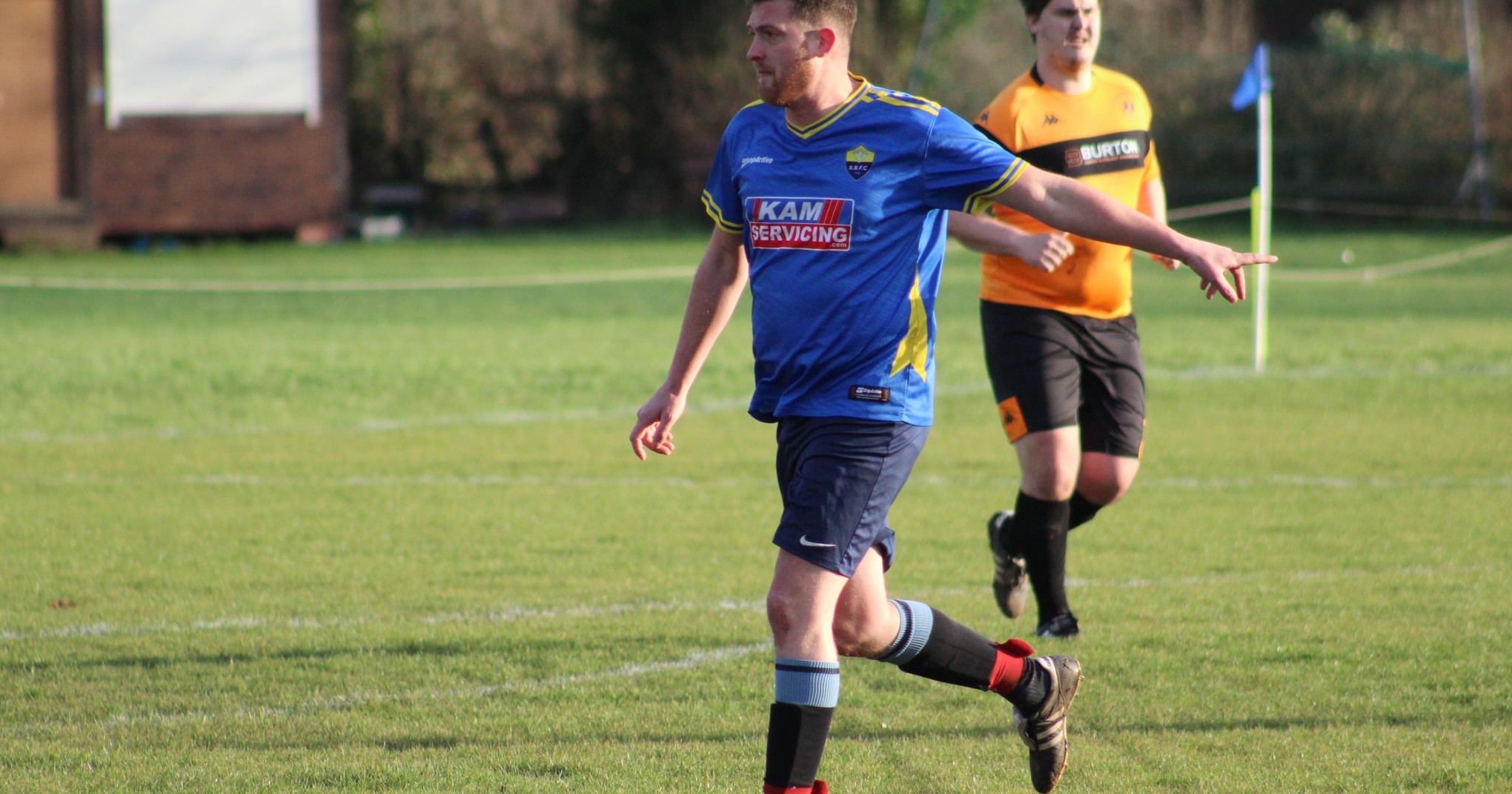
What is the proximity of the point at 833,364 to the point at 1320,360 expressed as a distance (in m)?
11.1

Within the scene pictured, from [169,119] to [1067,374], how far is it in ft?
87.7

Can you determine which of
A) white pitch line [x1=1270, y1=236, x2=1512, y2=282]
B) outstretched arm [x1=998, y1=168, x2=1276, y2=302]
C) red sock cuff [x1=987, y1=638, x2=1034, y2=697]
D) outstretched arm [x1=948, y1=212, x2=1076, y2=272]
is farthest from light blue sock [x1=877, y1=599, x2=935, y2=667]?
white pitch line [x1=1270, y1=236, x2=1512, y2=282]

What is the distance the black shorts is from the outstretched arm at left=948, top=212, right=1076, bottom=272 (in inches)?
25.9

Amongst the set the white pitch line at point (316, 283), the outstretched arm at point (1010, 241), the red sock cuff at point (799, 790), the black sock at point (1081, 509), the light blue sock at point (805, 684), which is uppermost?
the outstretched arm at point (1010, 241)

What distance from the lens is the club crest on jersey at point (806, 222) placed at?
157 inches

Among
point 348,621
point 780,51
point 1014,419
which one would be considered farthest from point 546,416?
point 780,51

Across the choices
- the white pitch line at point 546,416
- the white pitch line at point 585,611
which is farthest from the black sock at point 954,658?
the white pitch line at point 546,416

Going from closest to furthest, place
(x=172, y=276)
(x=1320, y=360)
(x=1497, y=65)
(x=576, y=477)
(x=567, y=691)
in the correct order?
(x=567, y=691) < (x=576, y=477) < (x=1320, y=360) < (x=172, y=276) < (x=1497, y=65)

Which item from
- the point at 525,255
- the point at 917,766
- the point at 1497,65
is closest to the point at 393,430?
the point at 917,766

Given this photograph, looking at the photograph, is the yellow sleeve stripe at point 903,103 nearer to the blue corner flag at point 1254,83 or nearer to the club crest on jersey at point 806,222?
the club crest on jersey at point 806,222

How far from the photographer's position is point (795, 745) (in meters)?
3.83

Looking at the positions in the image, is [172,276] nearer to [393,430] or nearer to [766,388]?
[393,430]

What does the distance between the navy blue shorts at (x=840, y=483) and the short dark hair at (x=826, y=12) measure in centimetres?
94

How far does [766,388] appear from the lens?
163 inches
